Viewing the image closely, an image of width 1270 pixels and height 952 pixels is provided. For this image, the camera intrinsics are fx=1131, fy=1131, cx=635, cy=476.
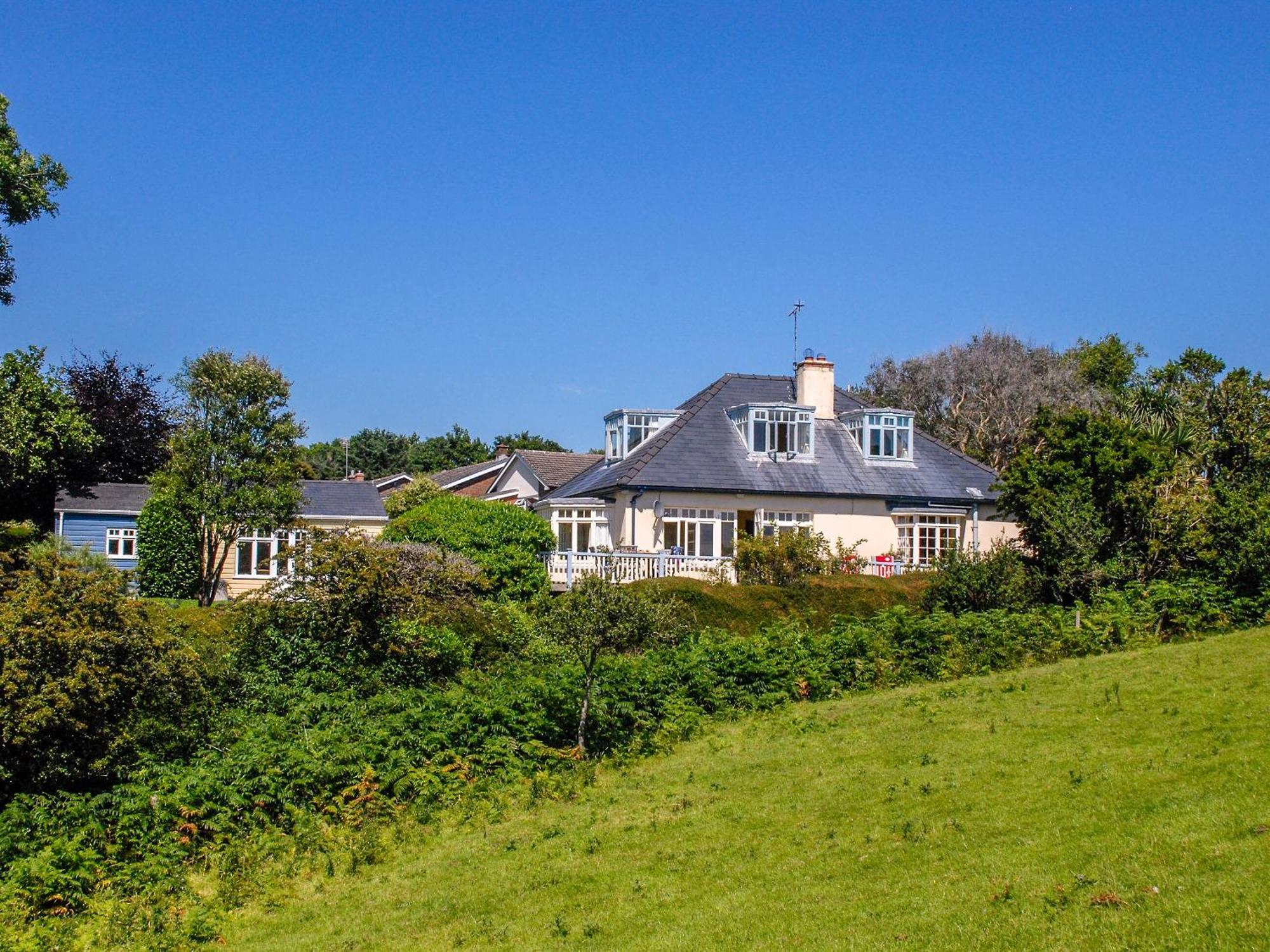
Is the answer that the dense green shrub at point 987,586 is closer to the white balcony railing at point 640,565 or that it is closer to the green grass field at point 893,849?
the white balcony railing at point 640,565

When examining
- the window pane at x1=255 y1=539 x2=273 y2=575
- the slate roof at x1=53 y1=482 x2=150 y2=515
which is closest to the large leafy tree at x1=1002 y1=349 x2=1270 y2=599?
the window pane at x1=255 y1=539 x2=273 y2=575

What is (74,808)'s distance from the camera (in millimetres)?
12922

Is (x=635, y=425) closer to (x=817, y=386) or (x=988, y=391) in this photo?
(x=817, y=386)

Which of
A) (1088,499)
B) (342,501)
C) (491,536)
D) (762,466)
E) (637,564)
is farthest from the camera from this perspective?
(342,501)

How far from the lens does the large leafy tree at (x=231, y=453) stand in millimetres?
29141

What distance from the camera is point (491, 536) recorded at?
92.6 ft

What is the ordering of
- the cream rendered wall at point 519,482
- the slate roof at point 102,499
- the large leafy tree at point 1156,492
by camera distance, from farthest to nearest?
the cream rendered wall at point 519,482, the slate roof at point 102,499, the large leafy tree at point 1156,492

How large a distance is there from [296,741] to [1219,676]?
1303 cm

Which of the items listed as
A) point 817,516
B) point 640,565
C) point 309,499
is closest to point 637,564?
point 640,565

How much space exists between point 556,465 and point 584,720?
29.8 metres

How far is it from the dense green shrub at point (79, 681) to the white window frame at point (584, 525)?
63.3 feet

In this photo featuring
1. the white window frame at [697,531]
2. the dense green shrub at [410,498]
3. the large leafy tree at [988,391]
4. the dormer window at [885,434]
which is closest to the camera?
the white window frame at [697,531]

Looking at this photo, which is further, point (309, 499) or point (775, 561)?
point (309, 499)

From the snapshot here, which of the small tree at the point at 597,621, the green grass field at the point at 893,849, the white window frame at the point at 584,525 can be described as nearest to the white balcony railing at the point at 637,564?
the white window frame at the point at 584,525
